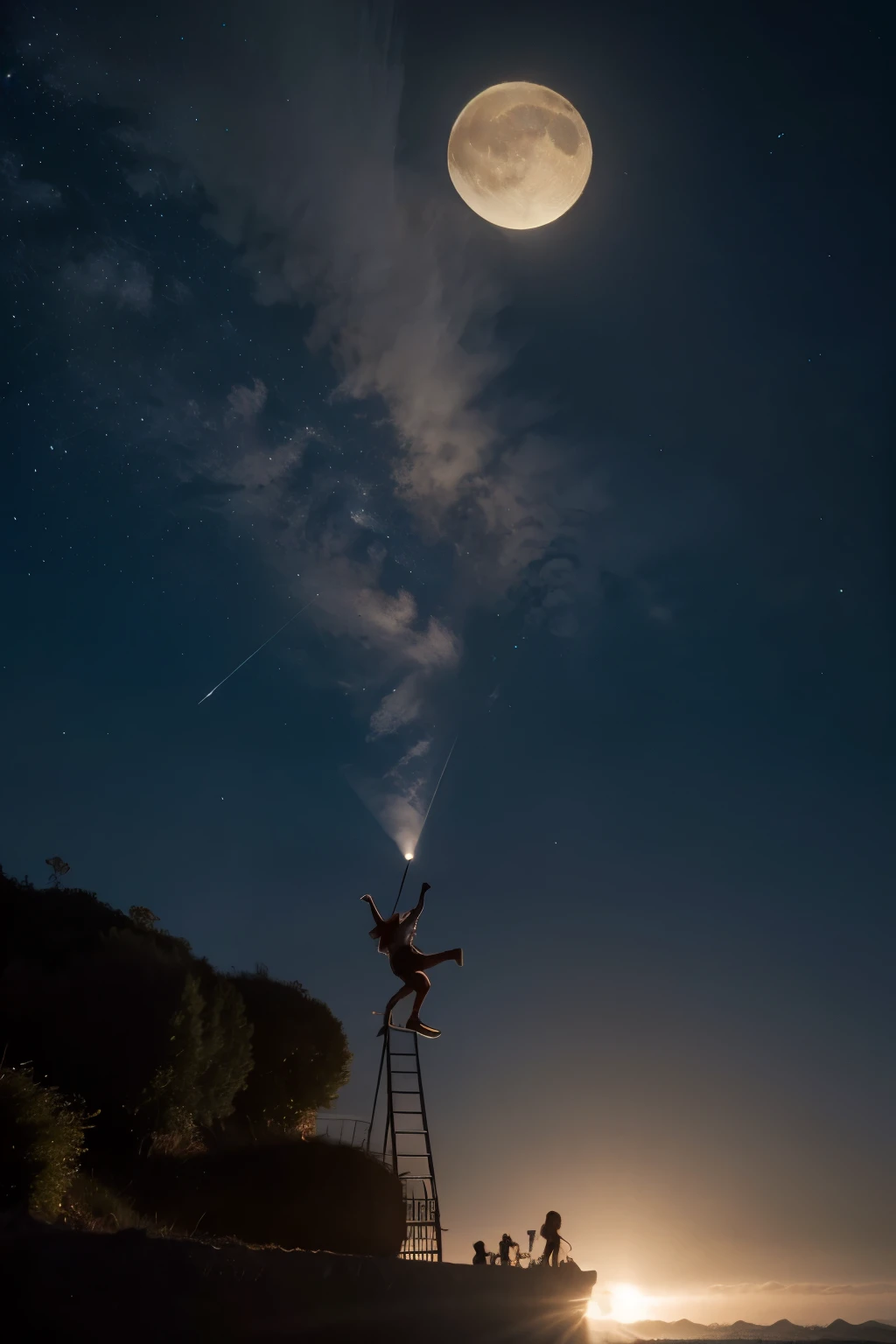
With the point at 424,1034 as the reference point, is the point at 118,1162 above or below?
below

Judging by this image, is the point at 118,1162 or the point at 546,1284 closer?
the point at 546,1284

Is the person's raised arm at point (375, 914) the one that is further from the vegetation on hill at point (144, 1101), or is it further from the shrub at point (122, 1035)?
the shrub at point (122, 1035)

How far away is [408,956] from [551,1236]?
793cm

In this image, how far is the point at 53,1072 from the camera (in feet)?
62.0

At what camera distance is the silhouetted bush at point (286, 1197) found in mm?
16312

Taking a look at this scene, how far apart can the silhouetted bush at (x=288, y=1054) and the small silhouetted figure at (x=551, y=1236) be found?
1468cm

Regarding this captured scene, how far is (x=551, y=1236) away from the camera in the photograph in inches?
638

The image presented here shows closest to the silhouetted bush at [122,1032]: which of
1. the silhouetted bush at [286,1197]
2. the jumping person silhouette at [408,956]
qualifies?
the silhouetted bush at [286,1197]

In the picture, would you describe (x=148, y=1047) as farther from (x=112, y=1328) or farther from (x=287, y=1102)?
(x=112, y=1328)

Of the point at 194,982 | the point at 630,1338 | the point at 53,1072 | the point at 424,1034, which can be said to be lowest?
the point at 630,1338

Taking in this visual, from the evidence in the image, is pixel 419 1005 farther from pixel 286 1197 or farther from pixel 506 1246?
pixel 506 1246

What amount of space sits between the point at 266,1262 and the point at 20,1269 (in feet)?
10.2

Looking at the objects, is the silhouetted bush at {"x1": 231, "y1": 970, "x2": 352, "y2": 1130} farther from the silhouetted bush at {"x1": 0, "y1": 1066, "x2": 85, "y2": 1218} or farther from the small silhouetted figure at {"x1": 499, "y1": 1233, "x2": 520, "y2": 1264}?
the silhouetted bush at {"x1": 0, "y1": 1066, "x2": 85, "y2": 1218}

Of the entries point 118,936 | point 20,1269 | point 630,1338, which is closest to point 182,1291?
point 20,1269
